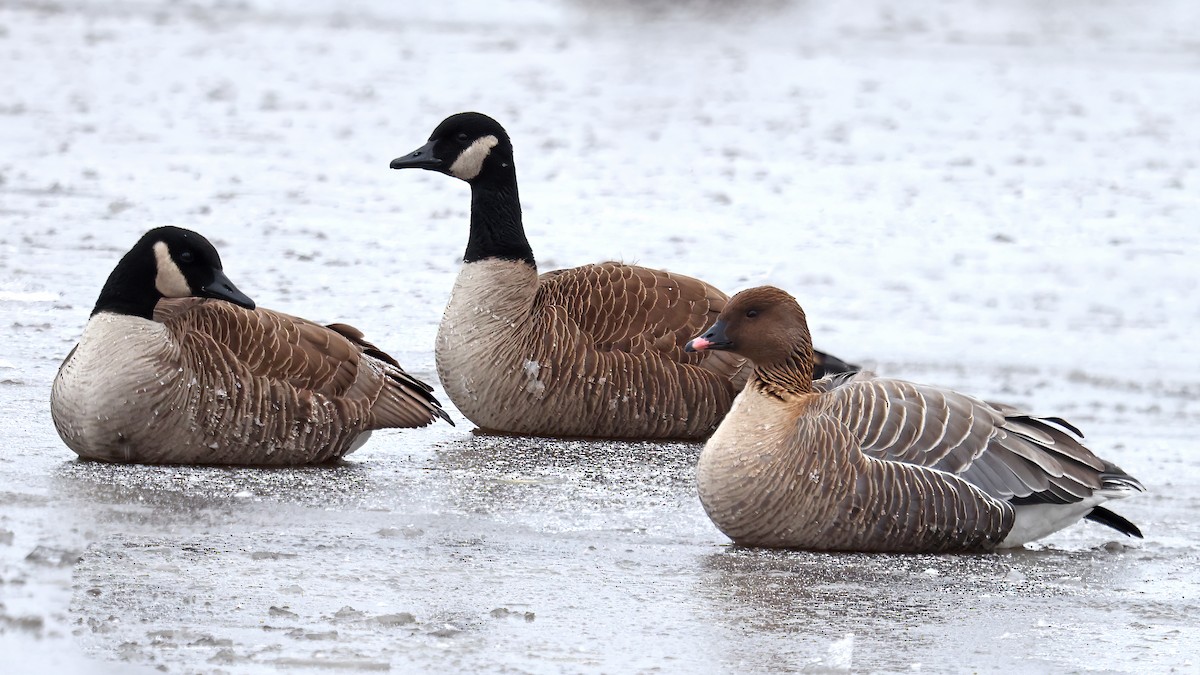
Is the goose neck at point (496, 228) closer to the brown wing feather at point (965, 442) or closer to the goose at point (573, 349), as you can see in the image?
the goose at point (573, 349)

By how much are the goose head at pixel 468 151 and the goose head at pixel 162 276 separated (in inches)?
63.1

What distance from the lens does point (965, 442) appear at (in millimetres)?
5812

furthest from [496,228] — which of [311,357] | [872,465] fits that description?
[872,465]

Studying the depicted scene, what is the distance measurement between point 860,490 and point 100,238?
252 inches

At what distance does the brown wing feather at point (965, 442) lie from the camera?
575 centimetres

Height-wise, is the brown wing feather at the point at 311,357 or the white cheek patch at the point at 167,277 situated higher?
the white cheek patch at the point at 167,277

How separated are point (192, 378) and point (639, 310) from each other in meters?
2.14

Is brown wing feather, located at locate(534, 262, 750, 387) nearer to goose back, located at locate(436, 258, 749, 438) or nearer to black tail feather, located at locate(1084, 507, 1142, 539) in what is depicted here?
goose back, located at locate(436, 258, 749, 438)

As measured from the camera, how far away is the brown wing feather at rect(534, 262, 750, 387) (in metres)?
7.37

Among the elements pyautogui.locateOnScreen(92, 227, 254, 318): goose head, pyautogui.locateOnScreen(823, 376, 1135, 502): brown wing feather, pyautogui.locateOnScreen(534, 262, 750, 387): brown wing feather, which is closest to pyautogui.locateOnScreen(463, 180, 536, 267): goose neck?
pyautogui.locateOnScreen(534, 262, 750, 387): brown wing feather

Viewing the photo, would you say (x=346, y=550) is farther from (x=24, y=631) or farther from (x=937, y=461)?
(x=937, y=461)

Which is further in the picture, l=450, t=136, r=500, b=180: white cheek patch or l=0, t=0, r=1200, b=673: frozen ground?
l=450, t=136, r=500, b=180: white cheek patch

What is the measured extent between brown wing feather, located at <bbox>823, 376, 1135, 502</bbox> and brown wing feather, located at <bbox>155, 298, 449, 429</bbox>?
186 cm

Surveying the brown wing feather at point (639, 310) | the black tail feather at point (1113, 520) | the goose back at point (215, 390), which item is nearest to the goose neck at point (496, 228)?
the brown wing feather at point (639, 310)
